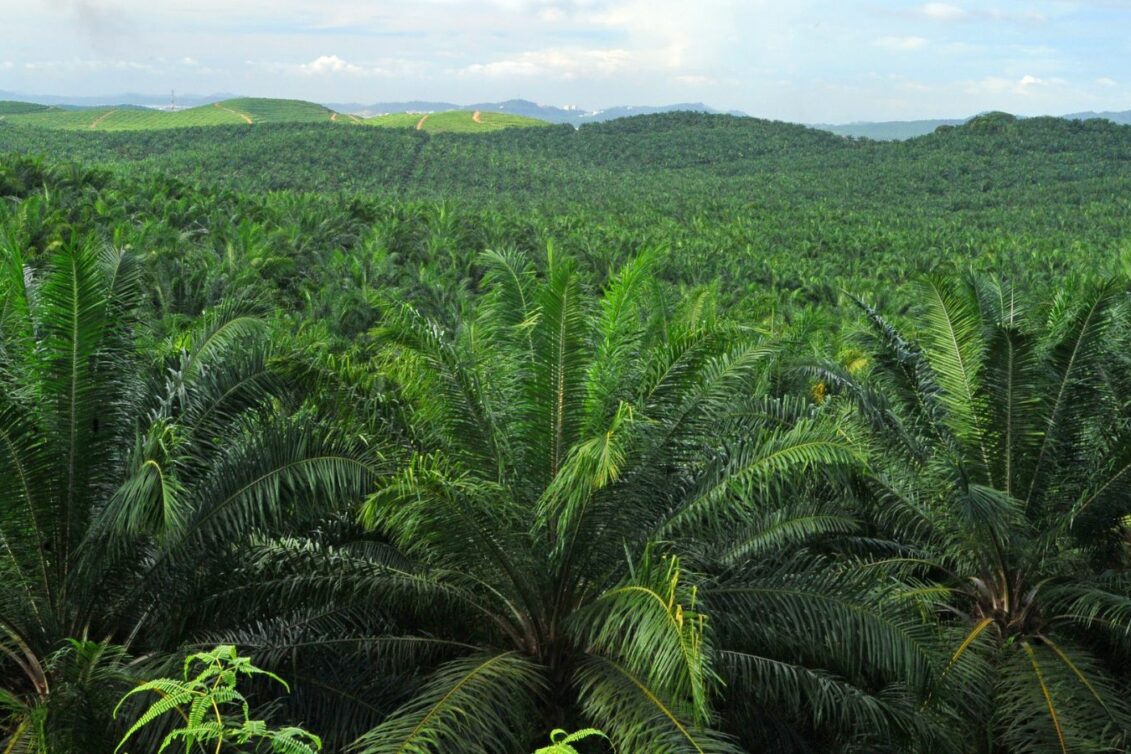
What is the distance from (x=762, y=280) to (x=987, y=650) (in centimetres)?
3930

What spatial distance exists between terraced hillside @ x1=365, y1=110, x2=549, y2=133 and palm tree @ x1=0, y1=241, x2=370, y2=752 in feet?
483

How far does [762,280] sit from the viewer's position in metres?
45.6

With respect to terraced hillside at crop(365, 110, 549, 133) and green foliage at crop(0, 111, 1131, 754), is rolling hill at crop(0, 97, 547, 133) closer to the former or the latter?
terraced hillside at crop(365, 110, 549, 133)

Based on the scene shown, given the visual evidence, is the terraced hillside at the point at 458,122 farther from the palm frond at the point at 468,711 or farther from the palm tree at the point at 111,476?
the palm frond at the point at 468,711

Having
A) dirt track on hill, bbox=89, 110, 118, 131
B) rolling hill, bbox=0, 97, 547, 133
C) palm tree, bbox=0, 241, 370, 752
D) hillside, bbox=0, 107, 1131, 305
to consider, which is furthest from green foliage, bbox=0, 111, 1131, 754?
dirt track on hill, bbox=89, 110, 118, 131

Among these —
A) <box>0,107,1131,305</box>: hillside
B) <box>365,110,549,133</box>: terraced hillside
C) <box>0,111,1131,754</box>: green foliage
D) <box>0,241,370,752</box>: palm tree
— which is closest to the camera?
<box>0,111,1131,754</box>: green foliage

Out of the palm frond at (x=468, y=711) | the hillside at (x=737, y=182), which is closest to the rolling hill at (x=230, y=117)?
the hillside at (x=737, y=182)

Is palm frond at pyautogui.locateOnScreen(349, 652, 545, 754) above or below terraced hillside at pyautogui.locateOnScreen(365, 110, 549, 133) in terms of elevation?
below

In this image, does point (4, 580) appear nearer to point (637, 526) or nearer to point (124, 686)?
point (124, 686)

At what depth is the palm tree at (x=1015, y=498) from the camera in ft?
22.5

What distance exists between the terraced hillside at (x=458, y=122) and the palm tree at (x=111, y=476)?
14708 centimetres

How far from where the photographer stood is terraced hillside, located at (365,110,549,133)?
15438cm

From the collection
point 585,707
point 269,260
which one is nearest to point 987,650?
point 585,707

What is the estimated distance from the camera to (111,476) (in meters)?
6.26
